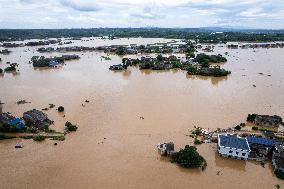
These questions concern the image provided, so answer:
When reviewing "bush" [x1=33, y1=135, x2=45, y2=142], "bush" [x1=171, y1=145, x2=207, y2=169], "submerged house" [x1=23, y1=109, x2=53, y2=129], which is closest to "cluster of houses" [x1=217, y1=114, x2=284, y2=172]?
"bush" [x1=171, y1=145, x2=207, y2=169]

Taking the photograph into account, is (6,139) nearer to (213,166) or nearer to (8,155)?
(8,155)

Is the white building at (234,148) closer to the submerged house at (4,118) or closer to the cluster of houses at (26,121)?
the cluster of houses at (26,121)

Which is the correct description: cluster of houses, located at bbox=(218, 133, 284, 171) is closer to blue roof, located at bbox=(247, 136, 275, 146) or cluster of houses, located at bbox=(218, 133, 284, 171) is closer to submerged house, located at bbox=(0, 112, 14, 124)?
blue roof, located at bbox=(247, 136, 275, 146)

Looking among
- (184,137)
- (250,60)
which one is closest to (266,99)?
(184,137)

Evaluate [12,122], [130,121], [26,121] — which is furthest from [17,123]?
[130,121]

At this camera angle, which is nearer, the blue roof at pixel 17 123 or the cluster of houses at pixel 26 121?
the cluster of houses at pixel 26 121

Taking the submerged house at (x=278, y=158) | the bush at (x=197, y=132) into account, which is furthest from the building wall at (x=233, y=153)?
the bush at (x=197, y=132)
